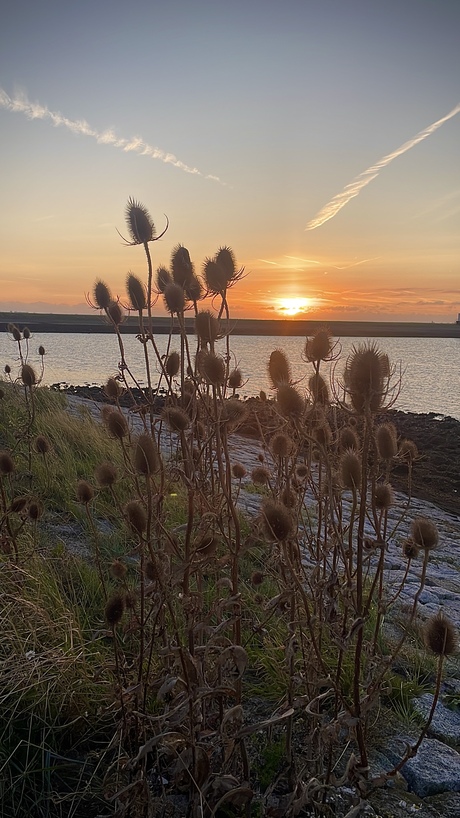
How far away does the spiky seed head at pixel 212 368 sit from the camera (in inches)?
78.4

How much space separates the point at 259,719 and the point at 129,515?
4.53ft

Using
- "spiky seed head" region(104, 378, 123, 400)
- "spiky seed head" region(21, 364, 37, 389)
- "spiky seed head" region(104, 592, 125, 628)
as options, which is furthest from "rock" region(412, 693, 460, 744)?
"spiky seed head" region(21, 364, 37, 389)

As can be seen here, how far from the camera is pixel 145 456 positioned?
1949 mm

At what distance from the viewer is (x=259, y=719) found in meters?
2.66

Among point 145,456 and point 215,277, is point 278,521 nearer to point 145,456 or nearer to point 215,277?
point 145,456

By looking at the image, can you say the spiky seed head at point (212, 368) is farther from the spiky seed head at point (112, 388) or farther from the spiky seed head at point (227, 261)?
the spiky seed head at point (112, 388)

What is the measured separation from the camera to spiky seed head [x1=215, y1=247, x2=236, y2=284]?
2486 millimetres

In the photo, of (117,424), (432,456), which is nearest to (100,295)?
(117,424)

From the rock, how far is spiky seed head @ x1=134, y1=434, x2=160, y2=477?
1.92m

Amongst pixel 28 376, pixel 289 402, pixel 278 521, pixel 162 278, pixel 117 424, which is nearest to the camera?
pixel 278 521

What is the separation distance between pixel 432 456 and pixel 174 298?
42.1ft

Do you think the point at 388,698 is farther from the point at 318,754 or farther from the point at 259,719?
the point at 318,754

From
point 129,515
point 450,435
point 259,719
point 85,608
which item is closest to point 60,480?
point 85,608

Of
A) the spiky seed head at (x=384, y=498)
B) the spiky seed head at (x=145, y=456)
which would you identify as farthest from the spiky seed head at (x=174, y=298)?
the spiky seed head at (x=384, y=498)
